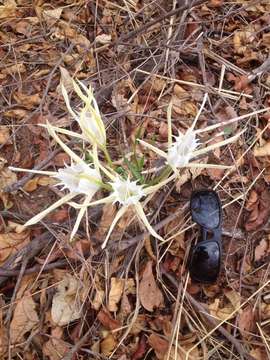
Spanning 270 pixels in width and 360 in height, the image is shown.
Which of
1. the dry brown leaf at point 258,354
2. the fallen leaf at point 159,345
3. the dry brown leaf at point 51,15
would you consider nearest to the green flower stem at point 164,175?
the fallen leaf at point 159,345

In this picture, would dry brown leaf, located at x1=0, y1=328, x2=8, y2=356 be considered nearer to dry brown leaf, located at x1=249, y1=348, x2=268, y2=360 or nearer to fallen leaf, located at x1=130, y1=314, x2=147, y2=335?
fallen leaf, located at x1=130, y1=314, x2=147, y2=335

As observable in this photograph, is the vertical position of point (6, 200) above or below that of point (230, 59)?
below

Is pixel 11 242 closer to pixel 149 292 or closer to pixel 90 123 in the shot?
pixel 149 292

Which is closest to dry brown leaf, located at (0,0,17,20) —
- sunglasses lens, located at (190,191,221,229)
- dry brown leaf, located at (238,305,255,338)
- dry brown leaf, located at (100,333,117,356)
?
sunglasses lens, located at (190,191,221,229)

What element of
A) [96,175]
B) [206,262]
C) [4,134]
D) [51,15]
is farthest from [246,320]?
[51,15]

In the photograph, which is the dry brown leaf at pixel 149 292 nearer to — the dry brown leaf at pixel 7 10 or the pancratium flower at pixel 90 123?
the pancratium flower at pixel 90 123

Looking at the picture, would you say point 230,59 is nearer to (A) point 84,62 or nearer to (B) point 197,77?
(B) point 197,77

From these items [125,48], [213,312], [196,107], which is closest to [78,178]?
[213,312]

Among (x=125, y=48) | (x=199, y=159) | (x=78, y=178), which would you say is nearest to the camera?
(x=78, y=178)
